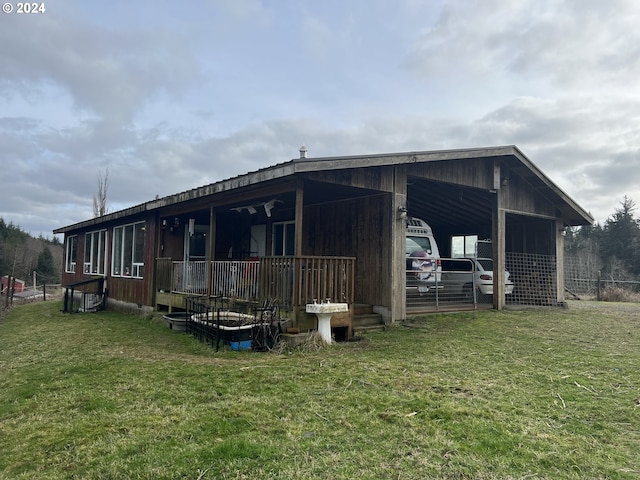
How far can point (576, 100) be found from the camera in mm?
18250

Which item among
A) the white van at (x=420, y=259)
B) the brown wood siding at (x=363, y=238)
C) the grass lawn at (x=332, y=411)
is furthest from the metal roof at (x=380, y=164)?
the grass lawn at (x=332, y=411)

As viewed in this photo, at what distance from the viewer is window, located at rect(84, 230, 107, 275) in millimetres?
16156

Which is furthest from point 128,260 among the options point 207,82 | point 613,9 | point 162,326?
point 613,9

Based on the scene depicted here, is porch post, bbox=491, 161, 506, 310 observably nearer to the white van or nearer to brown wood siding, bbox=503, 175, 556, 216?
brown wood siding, bbox=503, 175, 556, 216

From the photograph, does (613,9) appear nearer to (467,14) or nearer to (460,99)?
(467,14)

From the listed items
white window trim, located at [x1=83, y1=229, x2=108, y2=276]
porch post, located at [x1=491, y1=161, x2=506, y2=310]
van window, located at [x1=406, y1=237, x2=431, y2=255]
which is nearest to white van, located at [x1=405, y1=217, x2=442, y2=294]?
van window, located at [x1=406, y1=237, x2=431, y2=255]

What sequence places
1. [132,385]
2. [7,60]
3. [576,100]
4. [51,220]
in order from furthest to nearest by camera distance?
[51,220] < [576,100] < [7,60] < [132,385]

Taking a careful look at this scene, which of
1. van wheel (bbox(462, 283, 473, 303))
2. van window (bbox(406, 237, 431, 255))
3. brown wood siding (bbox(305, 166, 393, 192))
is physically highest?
brown wood siding (bbox(305, 166, 393, 192))

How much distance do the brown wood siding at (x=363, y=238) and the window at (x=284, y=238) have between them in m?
1.13

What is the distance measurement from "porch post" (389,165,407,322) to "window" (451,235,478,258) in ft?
24.5

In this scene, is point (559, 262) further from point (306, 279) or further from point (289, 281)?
point (289, 281)

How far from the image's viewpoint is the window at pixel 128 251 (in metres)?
13.6

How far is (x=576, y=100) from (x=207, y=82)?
49.9 ft

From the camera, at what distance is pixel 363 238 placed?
31.3 ft
